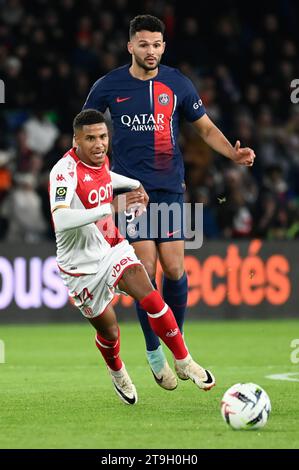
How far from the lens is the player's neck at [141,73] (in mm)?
8766

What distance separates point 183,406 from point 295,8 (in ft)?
46.2

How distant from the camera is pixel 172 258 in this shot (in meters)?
8.70

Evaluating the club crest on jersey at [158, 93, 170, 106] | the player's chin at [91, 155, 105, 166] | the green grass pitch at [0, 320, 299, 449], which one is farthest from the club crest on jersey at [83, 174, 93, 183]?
the green grass pitch at [0, 320, 299, 449]

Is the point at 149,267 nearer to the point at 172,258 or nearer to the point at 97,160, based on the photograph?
the point at 172,258

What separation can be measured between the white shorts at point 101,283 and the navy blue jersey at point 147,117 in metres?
1.12

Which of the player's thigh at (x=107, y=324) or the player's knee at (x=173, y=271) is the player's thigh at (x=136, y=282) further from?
the player's knee at (x=173, y=271)

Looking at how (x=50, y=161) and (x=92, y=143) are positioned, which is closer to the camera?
(x=92, y=143)

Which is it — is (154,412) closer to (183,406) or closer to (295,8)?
(183,406)

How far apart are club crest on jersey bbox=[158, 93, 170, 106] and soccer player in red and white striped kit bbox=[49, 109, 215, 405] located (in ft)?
3.19

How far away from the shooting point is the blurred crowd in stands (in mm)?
16078

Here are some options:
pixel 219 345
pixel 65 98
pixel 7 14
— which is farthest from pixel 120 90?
pixel 7 14

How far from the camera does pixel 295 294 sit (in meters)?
15.5

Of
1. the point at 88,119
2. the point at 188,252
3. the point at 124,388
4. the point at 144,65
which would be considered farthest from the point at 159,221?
the point at 188,252

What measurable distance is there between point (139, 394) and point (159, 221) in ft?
4.11
